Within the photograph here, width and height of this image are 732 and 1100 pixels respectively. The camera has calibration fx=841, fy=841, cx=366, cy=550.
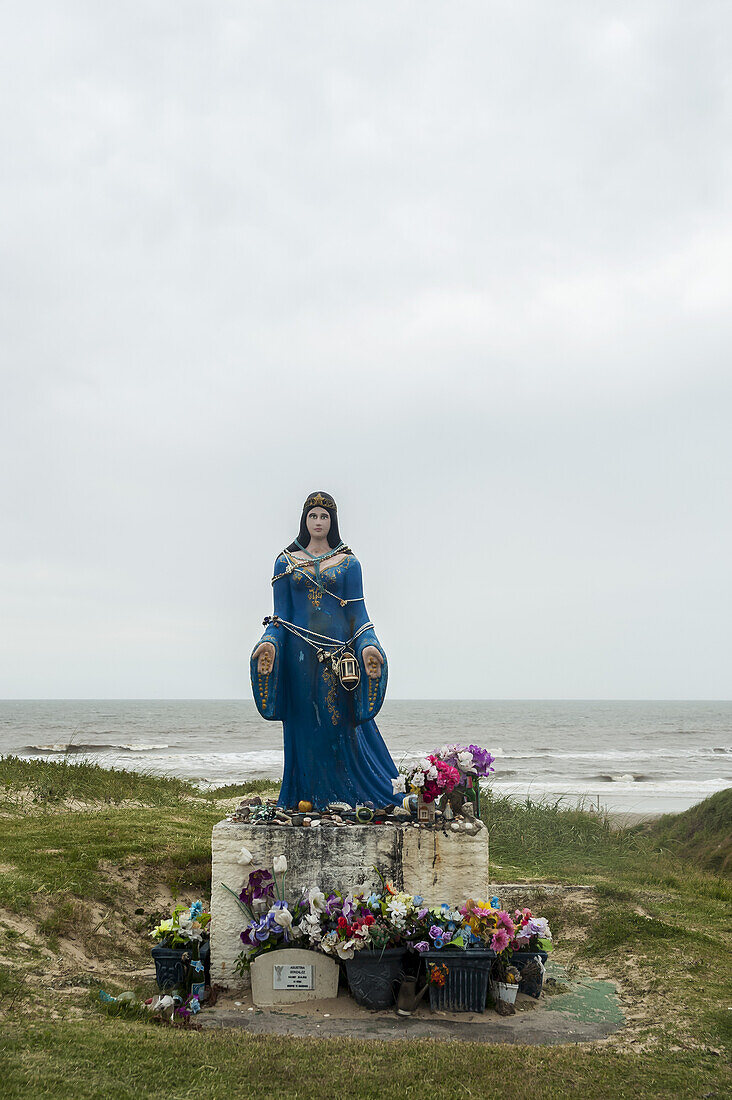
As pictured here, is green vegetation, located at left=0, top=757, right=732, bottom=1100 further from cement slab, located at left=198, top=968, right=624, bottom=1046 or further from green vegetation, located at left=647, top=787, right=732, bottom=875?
cement slab, located at left=198, top=968, right=624, bottom=1046

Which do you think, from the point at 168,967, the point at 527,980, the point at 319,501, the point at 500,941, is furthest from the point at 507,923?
the point at 319,501

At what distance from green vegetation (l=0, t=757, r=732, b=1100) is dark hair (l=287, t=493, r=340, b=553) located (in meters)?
3.51

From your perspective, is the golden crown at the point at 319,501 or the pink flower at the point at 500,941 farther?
the golden crown at the point at 319,501

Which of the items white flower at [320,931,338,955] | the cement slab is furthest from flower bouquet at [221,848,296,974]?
the cement slab

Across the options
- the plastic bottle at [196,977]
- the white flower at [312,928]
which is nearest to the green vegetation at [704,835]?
the white flower at [312,928]

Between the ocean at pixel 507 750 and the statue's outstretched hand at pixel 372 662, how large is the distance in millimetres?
11281

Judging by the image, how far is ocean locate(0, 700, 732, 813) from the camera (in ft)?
95.4

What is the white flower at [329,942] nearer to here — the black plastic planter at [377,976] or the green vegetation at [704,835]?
the black plastic planter at [377,976]

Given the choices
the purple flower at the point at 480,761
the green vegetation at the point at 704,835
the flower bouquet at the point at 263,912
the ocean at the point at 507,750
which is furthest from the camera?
the ocean at the point at 507,750

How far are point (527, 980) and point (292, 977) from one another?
1.67 metres

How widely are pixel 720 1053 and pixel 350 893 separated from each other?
8.26 feet

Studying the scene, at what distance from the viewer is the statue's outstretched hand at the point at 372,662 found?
6859mm

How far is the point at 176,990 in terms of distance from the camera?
19.1ft

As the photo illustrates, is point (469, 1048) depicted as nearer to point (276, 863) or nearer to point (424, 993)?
point (424, 993)
